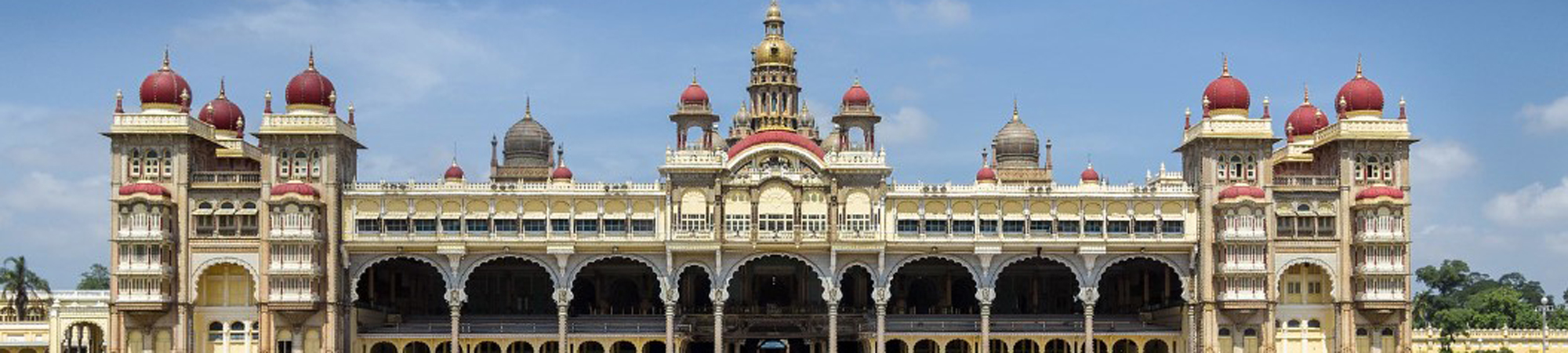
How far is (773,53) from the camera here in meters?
92.4

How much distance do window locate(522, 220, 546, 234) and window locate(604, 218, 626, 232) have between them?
93.9 inches

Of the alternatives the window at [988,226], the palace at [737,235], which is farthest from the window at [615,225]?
the window at [988,226]

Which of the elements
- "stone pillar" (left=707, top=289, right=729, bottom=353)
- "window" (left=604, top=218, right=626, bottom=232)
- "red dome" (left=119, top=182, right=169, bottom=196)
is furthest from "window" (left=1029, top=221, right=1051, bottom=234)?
"red dome" (left=119, top=182, right=169, bottom=196)

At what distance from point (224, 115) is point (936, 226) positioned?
30078mm

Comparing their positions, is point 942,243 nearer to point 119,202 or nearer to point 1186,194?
point 1186,194

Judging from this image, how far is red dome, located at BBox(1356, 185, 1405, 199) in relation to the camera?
78938mm

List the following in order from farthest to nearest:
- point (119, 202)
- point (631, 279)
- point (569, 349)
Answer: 1. point (631, 279)
2. point (569, 349)
3. point (119, 202)

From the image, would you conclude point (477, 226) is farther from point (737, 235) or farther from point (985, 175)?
point (985, 175)

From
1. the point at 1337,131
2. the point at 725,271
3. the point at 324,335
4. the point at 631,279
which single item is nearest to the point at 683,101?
the point at 631,279

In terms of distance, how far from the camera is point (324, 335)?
77.9 metres

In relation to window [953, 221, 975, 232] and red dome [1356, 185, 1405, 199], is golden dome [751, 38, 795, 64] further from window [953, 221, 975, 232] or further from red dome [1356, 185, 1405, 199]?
red dome [1356, 185, 1405, 199]

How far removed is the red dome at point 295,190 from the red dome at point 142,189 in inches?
161

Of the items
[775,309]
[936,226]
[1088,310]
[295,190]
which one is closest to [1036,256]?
[1088,310]

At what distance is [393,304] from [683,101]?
16237 millimetres
